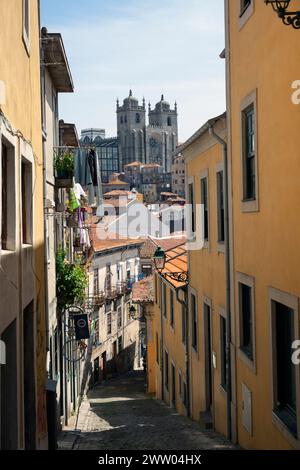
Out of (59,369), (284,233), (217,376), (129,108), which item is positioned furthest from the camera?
(129,108)

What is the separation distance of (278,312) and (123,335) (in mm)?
39069

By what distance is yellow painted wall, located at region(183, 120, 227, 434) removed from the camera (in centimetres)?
1340

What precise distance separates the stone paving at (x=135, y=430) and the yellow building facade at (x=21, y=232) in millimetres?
2985

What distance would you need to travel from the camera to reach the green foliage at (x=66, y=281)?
698 inches

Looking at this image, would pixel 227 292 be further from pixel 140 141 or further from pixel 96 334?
pixel 140 141

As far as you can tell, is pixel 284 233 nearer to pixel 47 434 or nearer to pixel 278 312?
pixel 278 312

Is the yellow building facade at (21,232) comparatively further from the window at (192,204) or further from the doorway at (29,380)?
the window at (192,204)

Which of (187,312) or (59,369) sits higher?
(187,312)

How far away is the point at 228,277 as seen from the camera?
12.1 meters

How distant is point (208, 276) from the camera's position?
585 inches

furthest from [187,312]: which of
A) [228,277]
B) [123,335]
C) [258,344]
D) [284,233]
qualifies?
[123,335]

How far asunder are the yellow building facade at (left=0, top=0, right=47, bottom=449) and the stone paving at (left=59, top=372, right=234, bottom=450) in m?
2.99

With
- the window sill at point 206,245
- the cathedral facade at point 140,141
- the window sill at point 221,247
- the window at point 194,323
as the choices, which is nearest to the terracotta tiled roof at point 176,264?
the window at point 194,323

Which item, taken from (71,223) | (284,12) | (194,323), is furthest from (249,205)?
(71,223)
